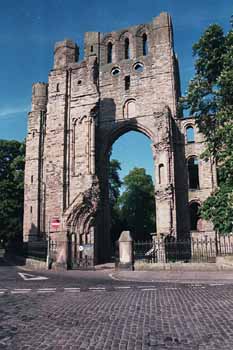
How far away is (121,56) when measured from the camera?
104 feet

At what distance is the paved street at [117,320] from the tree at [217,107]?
21.2 feet

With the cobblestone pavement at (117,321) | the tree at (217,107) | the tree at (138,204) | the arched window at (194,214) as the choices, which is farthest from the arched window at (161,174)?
the cobblestone pavement at (117,321)

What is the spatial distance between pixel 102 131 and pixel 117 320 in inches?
972

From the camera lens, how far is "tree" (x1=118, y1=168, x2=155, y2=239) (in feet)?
138

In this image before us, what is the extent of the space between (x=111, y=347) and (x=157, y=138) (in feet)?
77.7

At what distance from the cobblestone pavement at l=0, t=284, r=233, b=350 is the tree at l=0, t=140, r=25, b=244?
2197cm

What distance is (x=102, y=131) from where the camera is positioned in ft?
97.8

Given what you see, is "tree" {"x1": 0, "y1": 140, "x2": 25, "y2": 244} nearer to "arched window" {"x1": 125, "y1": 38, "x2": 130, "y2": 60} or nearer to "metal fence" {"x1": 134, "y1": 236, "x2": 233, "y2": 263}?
"metal fence" {"x1": 134, "y1": 236, "x2": 233, "y2": 263}

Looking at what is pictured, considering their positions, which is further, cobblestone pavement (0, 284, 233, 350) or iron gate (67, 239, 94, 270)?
iron gate (67, 239, 94, 270)

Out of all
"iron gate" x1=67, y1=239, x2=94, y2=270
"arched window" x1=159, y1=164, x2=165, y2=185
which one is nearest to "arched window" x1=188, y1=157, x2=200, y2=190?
"arched window" x1=159, y1=164, x2=165, y2=185

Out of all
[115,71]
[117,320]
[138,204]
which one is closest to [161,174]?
[115,71]

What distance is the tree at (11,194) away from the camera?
99.1ft

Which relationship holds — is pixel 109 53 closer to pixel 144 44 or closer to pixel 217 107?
pixel 144 44

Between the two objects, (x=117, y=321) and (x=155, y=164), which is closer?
(x=117, y=321)
